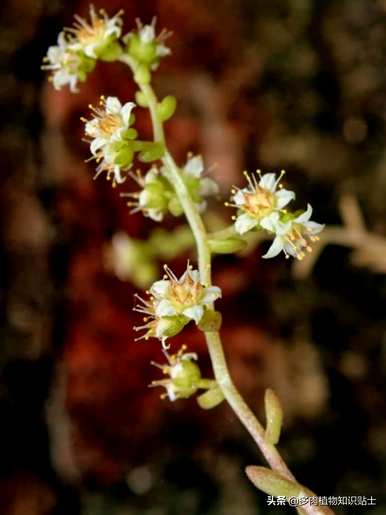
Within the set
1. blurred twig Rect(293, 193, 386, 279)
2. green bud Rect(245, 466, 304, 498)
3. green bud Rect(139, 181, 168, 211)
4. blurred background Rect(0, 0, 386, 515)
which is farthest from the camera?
blurred background Rect(0, 0, 386, 515)

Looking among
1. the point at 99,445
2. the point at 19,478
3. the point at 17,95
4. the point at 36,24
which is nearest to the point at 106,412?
the point at 99,445

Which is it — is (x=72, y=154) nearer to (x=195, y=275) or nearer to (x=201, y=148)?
(x=201, y=148)

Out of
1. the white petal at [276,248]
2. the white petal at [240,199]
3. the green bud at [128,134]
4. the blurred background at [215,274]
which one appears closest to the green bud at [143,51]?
the green bud at [128,134]

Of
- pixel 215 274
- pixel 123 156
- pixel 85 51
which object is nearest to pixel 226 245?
pixel 123 156

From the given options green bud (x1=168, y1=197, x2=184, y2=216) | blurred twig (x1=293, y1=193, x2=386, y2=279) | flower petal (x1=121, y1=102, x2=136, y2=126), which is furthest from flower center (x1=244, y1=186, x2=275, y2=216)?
blurred twig (x1=293, y1=193, x2=386, y2=279)

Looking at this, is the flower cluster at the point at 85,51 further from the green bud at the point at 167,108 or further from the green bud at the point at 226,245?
the green bud at the point at 226,245

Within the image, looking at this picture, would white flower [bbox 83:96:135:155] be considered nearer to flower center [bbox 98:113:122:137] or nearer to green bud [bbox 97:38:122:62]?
flower center [bbox 98:113:122:137]

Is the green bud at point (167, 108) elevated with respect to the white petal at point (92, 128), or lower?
elevated
